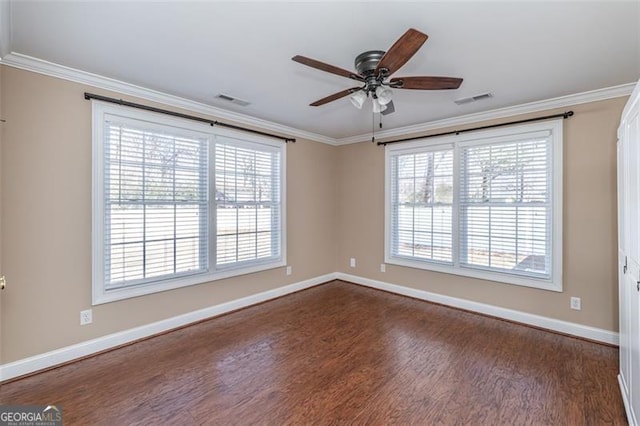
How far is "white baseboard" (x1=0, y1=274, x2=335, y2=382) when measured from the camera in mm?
2379

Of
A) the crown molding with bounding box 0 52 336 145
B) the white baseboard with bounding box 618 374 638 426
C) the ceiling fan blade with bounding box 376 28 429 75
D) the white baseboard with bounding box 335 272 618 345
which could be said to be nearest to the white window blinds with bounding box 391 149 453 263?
the white baseboard with bounding box 335 272 618 345

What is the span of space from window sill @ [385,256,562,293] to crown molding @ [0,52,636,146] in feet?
6.28

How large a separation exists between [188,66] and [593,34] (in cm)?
299

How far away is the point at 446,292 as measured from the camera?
4113mm

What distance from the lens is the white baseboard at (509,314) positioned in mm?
3031

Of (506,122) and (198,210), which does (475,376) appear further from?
(198,210)

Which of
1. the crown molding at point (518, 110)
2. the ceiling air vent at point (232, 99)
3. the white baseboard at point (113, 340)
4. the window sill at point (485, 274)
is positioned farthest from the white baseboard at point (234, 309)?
the ceiling air vent at point (232, 99)

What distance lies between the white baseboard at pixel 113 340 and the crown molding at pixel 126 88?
92.1 inches

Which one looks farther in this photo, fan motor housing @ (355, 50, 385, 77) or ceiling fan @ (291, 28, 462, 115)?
fan motor housing @ (355, 50, 385, 77)

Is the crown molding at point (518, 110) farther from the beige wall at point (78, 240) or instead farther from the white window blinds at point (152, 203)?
the white window blinds at point (152, 203)

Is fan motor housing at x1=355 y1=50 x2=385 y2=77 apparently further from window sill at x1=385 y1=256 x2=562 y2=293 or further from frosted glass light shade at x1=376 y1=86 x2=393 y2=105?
window sill at x1=385 y1=256 x2=562 y2=293

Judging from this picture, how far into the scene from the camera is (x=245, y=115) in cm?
388

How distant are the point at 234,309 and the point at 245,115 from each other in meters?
2.52

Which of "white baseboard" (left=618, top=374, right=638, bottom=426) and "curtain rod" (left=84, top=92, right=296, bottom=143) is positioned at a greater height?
"curtain rod" (left=84, top=92, right=296, bottom=143)
